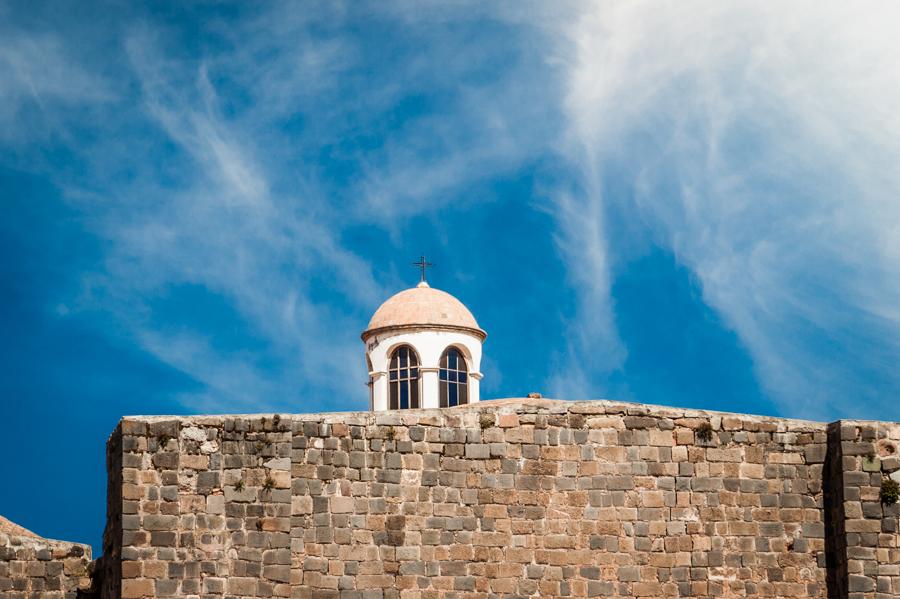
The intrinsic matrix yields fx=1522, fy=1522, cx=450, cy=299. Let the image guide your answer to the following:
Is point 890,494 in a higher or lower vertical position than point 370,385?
lower

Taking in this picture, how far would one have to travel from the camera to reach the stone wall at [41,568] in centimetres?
2048

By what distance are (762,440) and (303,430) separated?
6.49 metres

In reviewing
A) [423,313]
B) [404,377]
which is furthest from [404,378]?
[423,313]

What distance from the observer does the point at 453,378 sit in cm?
3744

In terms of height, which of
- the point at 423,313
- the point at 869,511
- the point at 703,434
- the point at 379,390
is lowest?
the point at 869,511

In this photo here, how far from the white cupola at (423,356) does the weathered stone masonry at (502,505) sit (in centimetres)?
1623

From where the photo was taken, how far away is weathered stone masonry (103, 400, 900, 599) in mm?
19312

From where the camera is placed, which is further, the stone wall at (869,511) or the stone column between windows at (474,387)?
the stone column between windows at (474,387)

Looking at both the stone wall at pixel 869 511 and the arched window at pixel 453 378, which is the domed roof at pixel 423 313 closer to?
the arched window at pixel 453 378

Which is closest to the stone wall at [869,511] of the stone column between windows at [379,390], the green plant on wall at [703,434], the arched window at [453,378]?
the green plant on wall at [703,434]

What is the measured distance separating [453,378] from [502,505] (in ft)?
55.8

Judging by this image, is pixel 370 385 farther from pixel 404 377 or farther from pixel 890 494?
pixel 890 494

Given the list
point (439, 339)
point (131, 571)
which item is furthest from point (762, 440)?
point (439, 339)

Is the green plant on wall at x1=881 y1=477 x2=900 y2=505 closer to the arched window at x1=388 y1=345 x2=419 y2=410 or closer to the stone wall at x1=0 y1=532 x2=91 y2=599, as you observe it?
the stone wall at x1=0 y1=532 x2=91 y2=599
